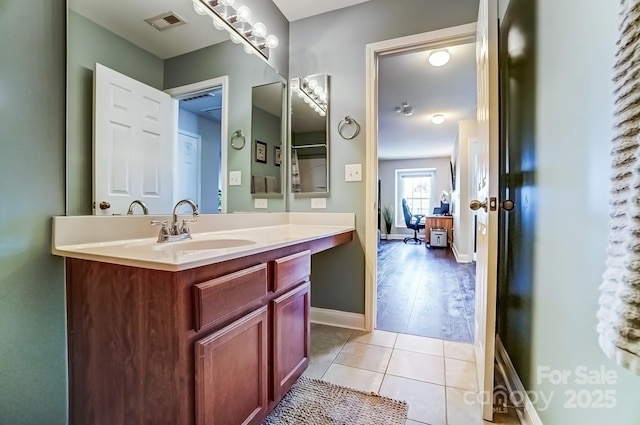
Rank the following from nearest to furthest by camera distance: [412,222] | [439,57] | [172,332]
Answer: [172,332], [439,57], [412,222]

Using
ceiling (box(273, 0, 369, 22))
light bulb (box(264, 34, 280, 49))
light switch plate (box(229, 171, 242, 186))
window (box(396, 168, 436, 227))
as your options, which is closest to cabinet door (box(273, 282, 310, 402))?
light switch plate (box(229, 171, 242, 186))

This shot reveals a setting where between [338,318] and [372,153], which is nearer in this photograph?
[372,153]

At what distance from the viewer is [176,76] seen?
1.48 meters

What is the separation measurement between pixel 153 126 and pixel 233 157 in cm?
59

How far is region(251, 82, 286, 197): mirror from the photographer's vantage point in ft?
7.08

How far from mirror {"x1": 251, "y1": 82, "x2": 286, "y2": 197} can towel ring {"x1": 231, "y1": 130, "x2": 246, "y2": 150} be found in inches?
5.1

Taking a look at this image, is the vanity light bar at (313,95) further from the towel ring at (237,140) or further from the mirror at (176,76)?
the towel ring at (237,140)

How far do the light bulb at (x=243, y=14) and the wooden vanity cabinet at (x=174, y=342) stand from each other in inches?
63.4

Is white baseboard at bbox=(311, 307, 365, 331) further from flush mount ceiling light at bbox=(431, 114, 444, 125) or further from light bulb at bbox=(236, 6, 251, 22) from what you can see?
flush mount ceiling light at bbox=(431, 114, 444, 125)

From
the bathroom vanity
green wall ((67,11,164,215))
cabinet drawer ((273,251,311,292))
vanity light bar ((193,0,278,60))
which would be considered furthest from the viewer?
vanity light bar ((193,0,278,60))

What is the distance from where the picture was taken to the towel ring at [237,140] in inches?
75.8

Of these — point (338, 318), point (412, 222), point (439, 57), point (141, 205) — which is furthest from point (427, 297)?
point (412, 222)

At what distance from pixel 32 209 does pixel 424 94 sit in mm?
3865

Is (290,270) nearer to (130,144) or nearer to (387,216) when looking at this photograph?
(130,144)
